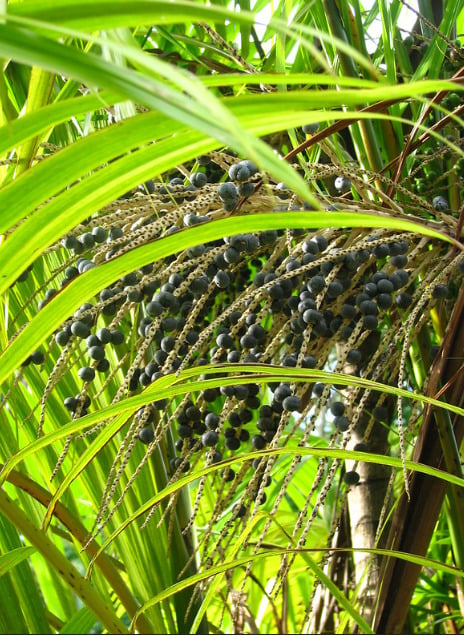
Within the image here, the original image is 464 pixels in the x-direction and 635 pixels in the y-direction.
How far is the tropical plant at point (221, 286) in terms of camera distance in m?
0.26

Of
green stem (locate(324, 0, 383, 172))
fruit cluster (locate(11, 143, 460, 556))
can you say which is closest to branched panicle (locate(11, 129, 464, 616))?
fruit cluster (locate(11, 143, 460, 556))

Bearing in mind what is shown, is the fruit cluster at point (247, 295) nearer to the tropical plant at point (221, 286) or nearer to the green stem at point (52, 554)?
the tropical plant at point (221, 286)

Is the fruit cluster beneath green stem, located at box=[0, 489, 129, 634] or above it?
above

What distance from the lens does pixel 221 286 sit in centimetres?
59

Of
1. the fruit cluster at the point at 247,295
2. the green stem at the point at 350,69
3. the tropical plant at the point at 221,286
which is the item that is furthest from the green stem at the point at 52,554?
the green stem at the point at 350,69

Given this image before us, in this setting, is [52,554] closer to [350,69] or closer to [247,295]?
[247,295]

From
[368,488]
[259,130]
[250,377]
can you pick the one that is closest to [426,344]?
[368,488]

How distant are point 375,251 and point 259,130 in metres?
0.34

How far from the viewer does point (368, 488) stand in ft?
3.13

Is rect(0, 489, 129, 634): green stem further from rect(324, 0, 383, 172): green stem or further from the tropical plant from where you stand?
rect(324, 0, 383, 172): green stem

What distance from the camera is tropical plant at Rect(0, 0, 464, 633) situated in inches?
10.3

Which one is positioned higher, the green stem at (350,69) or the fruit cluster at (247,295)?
the green stem at (350,69)

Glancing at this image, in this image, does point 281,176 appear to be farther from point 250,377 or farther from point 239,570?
point 239,570

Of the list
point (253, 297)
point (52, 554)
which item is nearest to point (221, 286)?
point (253, 297)
